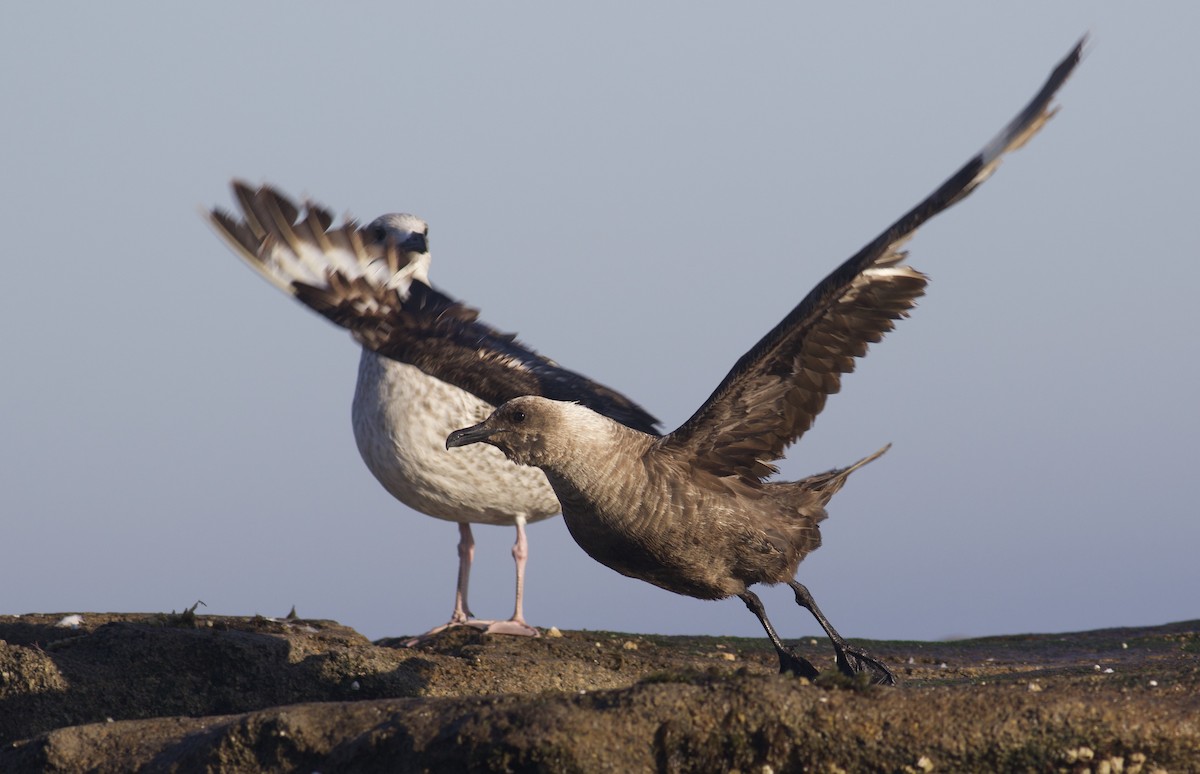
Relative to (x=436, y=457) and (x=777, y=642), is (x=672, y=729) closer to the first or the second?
(x=777, y=642)

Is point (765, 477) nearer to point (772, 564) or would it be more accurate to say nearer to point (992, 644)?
point (772, 564)

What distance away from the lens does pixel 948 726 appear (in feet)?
15.6

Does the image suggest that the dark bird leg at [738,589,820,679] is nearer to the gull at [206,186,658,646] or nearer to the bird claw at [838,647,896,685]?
the bird claw at [838,647,896,685]

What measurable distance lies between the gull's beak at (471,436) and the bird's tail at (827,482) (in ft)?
5.82

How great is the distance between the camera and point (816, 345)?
697cm

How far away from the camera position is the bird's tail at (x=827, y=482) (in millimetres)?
7355

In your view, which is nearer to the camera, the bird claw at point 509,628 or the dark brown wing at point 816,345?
the dark brown wing at point 816,345

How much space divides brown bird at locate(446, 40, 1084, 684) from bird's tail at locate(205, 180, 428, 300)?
3.45 metres

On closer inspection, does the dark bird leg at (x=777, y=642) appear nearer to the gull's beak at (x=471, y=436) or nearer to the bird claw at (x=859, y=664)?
the bird claw at (x=859, y=664)

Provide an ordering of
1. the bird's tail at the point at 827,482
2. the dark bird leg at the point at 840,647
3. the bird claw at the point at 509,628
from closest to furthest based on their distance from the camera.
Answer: the dark bird leg at the point at 840,647 < the bird's tail at the point at 827,482 < the bird claw at the point at 509,628

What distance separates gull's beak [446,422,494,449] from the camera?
682cm

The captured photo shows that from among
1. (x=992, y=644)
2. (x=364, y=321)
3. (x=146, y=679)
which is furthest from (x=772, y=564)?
(x=992, y=644)

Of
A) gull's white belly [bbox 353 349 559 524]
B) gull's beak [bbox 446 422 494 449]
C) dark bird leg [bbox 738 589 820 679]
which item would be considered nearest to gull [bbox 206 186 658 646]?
gull's white belly [bbox 353 349 559 524]

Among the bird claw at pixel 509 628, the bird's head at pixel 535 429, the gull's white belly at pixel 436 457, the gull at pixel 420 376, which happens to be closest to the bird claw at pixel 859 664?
the bird's head at pixel 535 429
